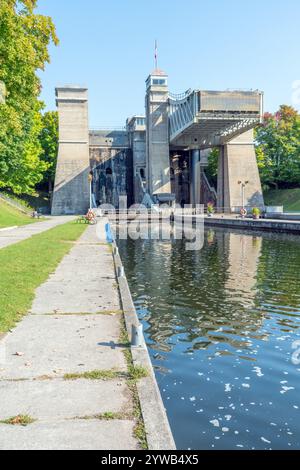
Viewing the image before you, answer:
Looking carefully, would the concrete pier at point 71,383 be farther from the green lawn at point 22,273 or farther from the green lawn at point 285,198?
the green lawn at point 285,198

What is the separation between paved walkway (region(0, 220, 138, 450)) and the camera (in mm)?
3721

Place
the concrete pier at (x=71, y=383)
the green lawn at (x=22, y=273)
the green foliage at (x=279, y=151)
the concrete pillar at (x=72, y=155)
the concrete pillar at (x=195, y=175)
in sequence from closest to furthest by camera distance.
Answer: the concrete pier at (x=71, y=383), the green lawn at (x=22, y=273), the concrete pillar at (x=72, y=155), the green foliage at (x=279, y=151), the concrete pillar at (x=195, y=175)

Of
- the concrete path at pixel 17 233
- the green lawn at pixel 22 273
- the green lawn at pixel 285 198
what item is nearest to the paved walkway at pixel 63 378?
the green lawn at pixel 22 273

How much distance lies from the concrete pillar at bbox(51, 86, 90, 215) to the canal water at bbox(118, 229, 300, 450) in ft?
184

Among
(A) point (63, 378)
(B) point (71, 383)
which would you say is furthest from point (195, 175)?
(B) point (71, 383)

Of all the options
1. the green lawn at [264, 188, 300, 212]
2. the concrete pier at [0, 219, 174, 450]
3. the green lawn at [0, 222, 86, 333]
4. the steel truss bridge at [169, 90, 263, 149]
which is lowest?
the concrete pier at [0, 219, 174, 450]

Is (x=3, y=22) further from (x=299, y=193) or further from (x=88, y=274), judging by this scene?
(x=299, y=193)

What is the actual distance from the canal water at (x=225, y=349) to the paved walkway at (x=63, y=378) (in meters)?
0.96

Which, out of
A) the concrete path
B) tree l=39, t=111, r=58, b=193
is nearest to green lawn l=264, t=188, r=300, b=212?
tree l=39, t=111, r=58, b=193

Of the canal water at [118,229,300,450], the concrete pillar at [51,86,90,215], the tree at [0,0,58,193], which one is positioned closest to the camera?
the canal water at [118,229,300,450]

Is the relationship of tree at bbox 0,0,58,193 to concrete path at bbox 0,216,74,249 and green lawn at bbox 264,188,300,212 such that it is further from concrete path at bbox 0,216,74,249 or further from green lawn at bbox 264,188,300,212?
green lawn at bbox 264,188,300,212

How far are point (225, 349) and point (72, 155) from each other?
67341 mm

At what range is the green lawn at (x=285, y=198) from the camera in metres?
65.8

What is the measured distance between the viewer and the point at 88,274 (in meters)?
12.6
